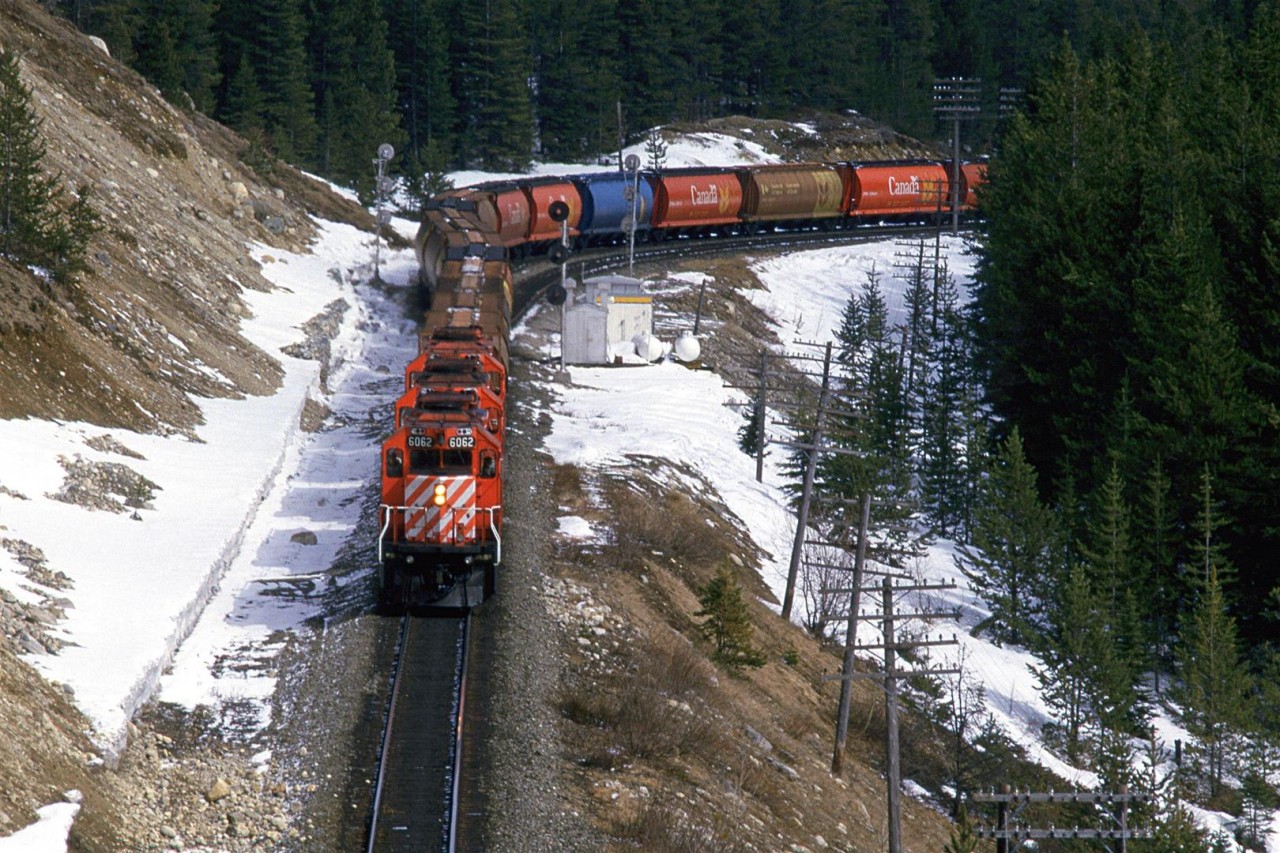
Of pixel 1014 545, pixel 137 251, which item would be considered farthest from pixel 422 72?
pixel 1014 545

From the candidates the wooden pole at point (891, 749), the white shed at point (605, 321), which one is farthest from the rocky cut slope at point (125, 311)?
the white shed at point (605, 321)

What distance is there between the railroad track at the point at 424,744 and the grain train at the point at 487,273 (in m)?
1.29

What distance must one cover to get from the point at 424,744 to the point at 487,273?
26101mm

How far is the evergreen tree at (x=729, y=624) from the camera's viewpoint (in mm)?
27141

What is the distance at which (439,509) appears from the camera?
977 inches

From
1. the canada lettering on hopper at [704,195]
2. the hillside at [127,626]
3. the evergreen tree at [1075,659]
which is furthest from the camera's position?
the canada lettering on hopper at [704,195]

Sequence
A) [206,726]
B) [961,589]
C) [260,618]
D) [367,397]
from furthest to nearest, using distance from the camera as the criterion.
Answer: [961,589] → [367,397] → [260,618] → [206,726]

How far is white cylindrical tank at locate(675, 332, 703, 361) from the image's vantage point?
52.1 metres

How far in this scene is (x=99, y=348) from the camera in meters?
34.7

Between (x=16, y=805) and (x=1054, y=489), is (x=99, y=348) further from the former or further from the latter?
(x=1054, y=489)

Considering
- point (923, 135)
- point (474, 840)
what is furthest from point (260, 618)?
point (923, 135)

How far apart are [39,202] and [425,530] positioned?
1494 centimetres

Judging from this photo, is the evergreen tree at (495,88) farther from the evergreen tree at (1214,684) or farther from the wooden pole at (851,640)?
the wooden pole at (851,640)

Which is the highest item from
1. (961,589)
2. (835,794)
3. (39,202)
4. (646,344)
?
(39,202)
